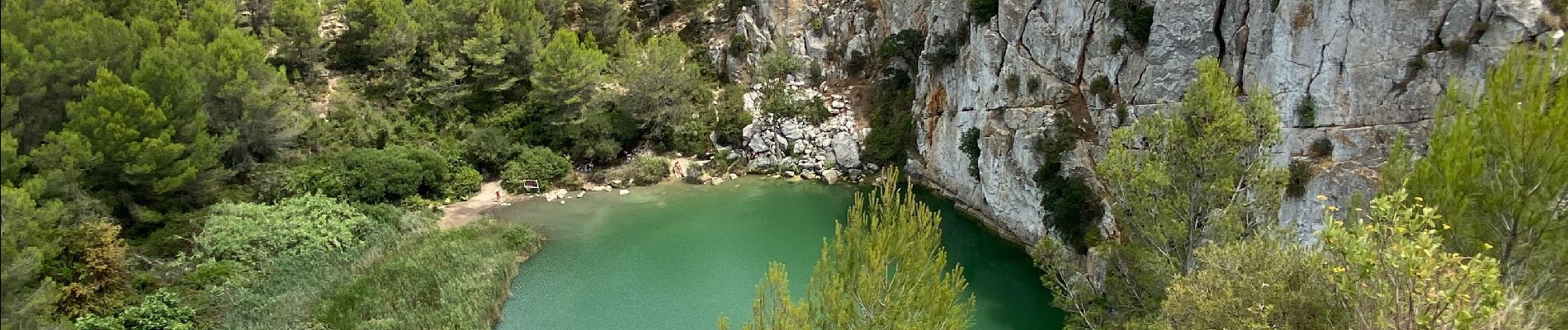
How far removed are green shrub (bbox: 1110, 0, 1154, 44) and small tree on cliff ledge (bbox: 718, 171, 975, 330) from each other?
47.7 ft

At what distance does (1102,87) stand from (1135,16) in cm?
212

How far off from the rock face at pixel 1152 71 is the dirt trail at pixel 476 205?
10.6 meters

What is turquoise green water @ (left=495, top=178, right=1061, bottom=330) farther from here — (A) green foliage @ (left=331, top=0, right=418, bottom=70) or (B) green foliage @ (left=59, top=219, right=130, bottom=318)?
(A) green foliage @ (left=331, top=0, right=418, bottom=70)

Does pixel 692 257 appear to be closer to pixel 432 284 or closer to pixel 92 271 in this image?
pixel 432 284

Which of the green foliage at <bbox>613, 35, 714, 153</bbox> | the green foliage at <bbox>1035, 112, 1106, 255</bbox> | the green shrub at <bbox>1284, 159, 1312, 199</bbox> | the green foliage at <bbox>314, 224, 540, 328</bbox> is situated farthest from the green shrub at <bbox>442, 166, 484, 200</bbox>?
the green shrub at <bbox>1284, 159, 1312, 199</bbox>

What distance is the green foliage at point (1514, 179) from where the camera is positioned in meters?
7.39

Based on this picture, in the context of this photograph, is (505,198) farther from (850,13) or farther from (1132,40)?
(1132,40)

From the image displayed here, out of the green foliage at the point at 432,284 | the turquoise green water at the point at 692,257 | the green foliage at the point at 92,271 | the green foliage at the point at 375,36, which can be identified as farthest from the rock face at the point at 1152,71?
the green foliage at the point at 92,271

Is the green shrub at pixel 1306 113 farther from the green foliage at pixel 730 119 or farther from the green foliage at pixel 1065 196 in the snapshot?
the green foliage at pixel 730 119

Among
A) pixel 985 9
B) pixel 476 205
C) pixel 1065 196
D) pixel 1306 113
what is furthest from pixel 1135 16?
pixel 476 205

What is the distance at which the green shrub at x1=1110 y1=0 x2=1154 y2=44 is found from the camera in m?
20.3

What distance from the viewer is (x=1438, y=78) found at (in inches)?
558

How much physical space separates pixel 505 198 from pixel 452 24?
9.86 meters

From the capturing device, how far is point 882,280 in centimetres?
847
